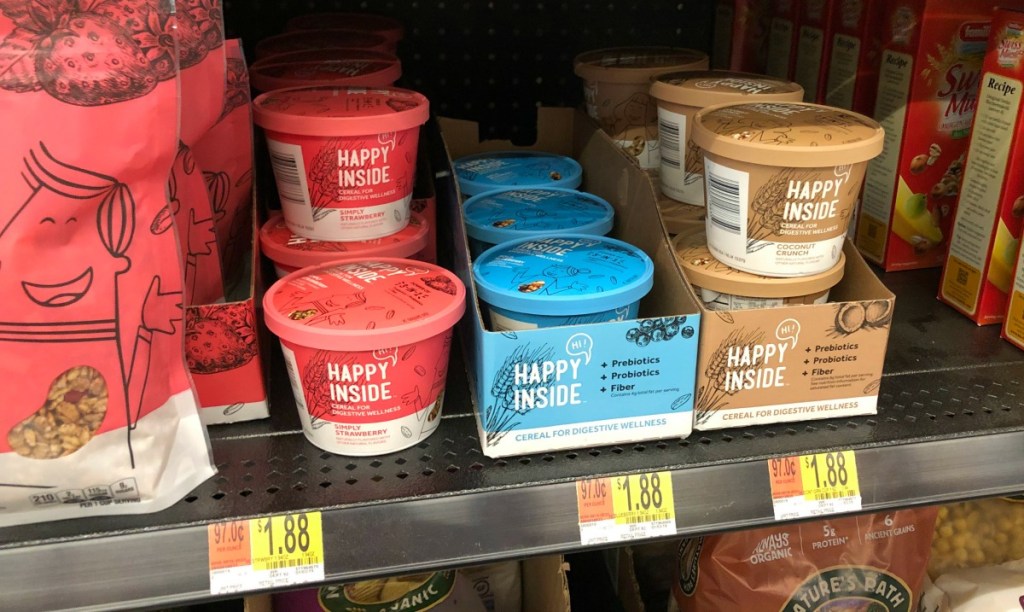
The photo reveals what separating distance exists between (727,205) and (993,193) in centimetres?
44

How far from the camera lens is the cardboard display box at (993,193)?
119 cm

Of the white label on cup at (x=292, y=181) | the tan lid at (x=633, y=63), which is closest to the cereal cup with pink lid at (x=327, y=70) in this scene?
the white label on cup at (x=292, y=181)

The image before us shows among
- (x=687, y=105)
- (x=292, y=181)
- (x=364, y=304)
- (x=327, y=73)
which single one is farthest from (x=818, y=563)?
(x=327, y=73)

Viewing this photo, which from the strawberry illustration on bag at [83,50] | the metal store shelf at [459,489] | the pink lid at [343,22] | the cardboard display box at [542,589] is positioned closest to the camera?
the strawberry illustration on bag at [83,50]

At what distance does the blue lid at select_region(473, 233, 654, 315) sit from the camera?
1.03m

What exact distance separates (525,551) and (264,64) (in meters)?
0.96

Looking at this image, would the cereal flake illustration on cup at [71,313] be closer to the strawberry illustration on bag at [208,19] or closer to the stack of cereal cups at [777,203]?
the strawberry illustration on bag at [208,19]

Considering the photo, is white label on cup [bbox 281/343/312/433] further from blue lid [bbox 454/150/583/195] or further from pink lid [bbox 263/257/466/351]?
blue lid [bbox 454/150/583/195]

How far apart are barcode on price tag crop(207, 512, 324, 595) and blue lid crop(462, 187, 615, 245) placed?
1.72ft

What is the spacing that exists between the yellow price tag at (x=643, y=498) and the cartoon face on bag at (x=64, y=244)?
0.56 metres

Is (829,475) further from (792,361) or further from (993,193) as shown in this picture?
(993,193)

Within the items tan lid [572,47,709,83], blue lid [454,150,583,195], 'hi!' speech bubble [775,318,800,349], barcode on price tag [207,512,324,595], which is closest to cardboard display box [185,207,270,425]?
barcode on price tag [207,512,324,595]

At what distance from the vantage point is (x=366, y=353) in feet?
3.15

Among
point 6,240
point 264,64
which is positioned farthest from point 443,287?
point 264,64
